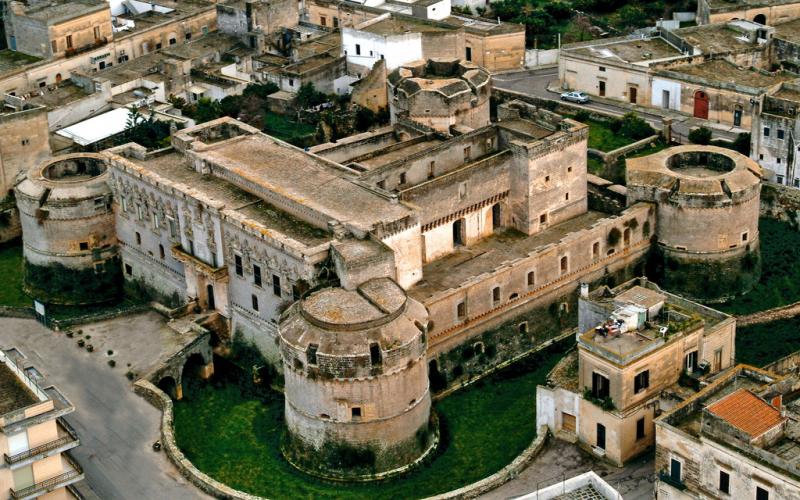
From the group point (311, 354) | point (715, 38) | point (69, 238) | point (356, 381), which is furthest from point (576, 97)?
point (311, 354)

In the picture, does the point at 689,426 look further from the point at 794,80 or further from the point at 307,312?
the point at 794,80

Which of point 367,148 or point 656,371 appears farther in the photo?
point 367,148

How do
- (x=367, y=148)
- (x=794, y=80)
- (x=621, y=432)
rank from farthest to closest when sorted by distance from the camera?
(x=794, y=80) < (x=367, y=148) < (x=621, y=432)

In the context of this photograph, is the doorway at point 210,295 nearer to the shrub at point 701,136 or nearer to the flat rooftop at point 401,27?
the flat rooftop at point 401,27

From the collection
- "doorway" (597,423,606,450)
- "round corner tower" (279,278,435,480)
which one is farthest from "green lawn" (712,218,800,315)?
"round corner tower" (279,278,435,480)

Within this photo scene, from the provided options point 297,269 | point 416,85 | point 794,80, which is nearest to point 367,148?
point 416,85

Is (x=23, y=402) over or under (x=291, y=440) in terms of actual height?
over

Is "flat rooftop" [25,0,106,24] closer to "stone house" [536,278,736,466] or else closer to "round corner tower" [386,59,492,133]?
"round corner tower" [386,59,492,133]
